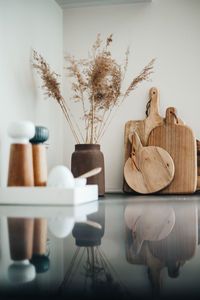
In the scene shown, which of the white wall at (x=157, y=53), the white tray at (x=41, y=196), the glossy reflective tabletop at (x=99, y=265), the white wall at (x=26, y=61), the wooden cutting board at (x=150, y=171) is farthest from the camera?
the white wall at (x=157, y=53)

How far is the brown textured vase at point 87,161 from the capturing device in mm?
1532

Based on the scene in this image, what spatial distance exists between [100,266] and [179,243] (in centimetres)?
12

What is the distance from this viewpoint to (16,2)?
1488 millimetres

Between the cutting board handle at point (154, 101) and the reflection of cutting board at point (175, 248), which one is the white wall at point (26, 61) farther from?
the reflection of cutting board at point (175, 248)

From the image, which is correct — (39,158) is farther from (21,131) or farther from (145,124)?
(145,124)

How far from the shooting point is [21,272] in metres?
0.24

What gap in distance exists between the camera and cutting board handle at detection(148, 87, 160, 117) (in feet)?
6.00

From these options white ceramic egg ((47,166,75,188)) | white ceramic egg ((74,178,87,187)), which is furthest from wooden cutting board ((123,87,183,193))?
white ceramic egg ((47,166,75,188))

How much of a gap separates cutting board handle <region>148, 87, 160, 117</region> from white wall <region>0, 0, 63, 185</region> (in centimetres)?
47

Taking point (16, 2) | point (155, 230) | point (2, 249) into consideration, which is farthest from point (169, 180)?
point (2, 249)

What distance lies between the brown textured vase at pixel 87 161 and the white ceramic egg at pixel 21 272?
1.26m

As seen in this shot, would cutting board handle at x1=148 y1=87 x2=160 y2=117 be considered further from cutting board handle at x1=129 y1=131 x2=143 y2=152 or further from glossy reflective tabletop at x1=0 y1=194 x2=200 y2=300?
glossy reflective tabletop at x1=0 y1=194 x2=200 y2=300

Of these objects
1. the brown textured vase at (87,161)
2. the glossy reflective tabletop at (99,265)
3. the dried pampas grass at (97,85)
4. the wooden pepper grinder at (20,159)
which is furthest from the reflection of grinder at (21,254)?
the dried pampas grass at (97,85)

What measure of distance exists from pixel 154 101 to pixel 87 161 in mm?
519
